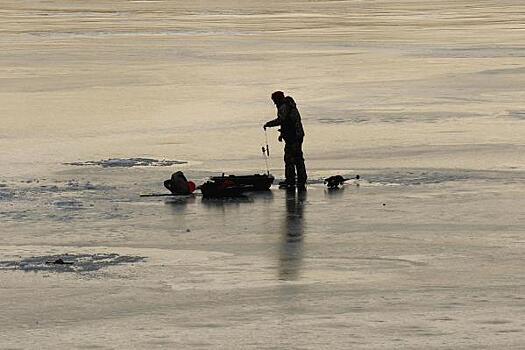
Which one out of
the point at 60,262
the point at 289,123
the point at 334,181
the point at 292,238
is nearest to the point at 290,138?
the point at 289,123

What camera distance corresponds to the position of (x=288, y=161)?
21031 millimetres

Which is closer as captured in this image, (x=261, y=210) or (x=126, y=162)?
(x=261, y=210)

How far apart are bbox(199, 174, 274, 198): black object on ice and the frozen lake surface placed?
0.25 m

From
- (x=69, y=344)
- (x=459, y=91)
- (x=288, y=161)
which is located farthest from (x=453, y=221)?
(x=459, y=91)

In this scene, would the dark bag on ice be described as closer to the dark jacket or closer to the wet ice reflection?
the wet ice reflection

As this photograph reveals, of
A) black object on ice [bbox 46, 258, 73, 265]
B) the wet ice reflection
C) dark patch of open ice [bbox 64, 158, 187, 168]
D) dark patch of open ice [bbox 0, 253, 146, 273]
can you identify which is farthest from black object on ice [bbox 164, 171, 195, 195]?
black object on ice [bbox 46, 258, 73, 265]

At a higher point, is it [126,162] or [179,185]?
[126,162]

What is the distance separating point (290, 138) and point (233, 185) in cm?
140

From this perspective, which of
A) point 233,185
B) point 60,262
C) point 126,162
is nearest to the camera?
point 60,262

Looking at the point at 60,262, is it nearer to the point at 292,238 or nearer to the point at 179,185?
the point at 292,238

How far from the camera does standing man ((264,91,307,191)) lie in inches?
832

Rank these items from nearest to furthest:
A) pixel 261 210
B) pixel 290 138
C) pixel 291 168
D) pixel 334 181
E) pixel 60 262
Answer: pixel 60 262
pixel 261 210
pixel 334 181
pixel 291 168
pixel 290 138

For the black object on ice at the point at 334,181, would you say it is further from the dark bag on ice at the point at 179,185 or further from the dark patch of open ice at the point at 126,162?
the dark patch of open ice at the point at 126,162

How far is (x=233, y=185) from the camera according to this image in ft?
66.7
